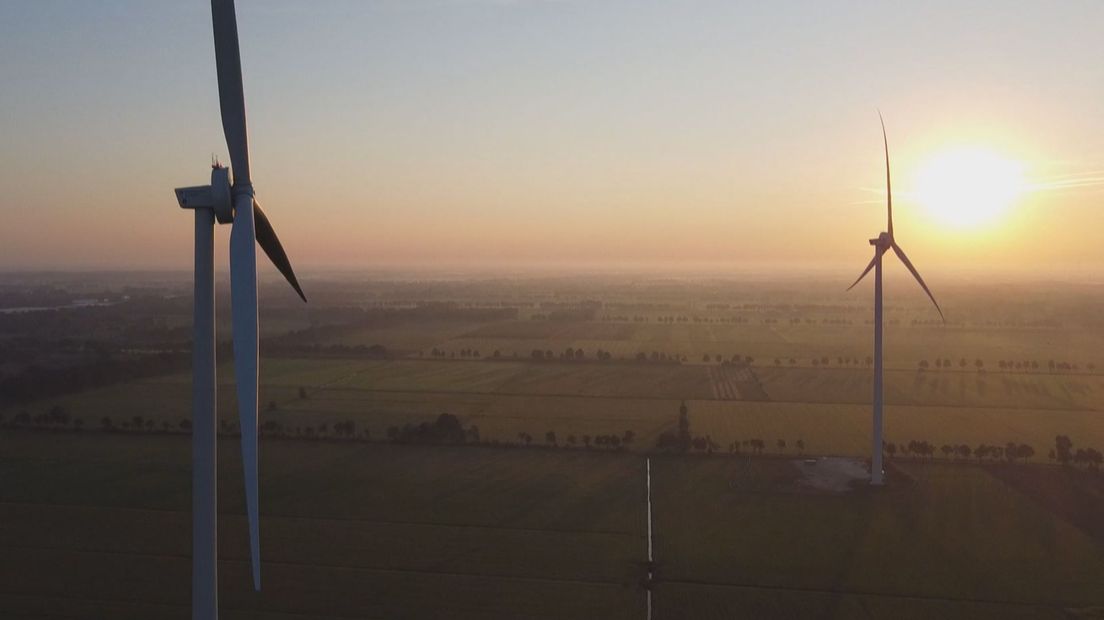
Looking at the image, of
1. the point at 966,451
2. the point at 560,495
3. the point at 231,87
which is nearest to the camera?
the point at 231,87

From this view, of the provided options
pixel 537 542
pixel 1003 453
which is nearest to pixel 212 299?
pixel 537 542

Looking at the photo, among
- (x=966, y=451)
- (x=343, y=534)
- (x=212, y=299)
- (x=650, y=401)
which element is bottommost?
(x=343, y=534)

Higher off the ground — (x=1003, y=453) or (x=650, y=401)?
(x=650, y=401)

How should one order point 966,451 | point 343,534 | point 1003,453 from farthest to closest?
point 1003,453, point 966,451, point 343,534

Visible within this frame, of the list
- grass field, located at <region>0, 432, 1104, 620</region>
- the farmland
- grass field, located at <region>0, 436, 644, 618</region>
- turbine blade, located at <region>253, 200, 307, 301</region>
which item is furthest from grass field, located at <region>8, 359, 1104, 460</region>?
turbine blade, located at <region>253, 200, 307, 301</region>

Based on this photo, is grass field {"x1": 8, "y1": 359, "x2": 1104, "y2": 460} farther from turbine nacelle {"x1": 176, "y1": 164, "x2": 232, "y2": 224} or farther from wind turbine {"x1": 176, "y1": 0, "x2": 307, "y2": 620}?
turbine nacelle {"x1": 176, "y1": 164, "x2": 232, "y2": 224}

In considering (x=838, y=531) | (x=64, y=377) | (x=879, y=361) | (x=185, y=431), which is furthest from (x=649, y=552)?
(x=64, y=377)

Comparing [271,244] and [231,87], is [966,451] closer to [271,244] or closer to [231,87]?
[271,244]
